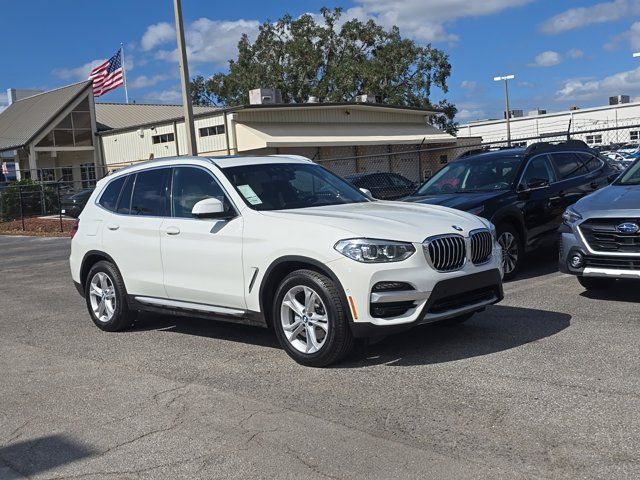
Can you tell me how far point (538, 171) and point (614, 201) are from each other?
107 inches

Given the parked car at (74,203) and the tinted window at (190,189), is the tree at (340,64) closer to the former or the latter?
the parked car at (74,203)

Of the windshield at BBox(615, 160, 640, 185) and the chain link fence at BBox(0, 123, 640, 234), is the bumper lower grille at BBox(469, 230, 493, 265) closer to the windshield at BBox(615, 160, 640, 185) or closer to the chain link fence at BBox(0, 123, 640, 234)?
the windshield at BBox(615, 160, 640, 185)

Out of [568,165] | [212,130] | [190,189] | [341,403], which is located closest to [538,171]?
[568,165]

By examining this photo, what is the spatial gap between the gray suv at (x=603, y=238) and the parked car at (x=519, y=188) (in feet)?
4.43

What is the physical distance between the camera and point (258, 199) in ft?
21.3

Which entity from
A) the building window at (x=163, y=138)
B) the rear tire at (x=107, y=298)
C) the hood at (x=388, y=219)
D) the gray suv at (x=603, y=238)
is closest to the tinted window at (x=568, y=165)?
the gray suv at (x=603, y=238)

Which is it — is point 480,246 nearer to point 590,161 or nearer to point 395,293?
point 395,293

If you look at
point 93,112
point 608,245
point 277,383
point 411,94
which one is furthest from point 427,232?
point 411,94

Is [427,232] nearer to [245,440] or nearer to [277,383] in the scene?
[277,383]

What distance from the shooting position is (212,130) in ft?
119

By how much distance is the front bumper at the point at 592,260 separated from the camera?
7.23 metres

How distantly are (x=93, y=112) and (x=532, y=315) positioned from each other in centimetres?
4072

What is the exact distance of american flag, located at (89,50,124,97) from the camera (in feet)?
137

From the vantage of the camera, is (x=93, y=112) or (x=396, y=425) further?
(x=93, y=112)
